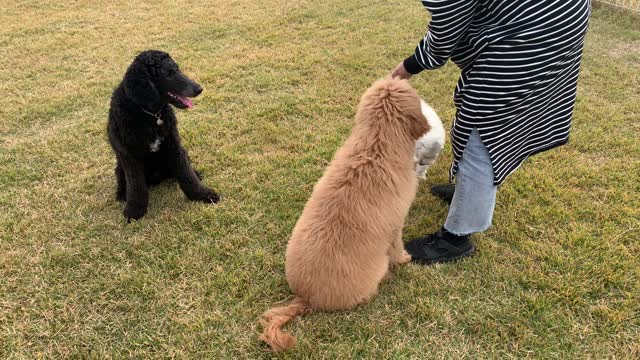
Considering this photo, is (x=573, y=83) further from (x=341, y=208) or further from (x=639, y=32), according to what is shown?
(x=639, y=32)

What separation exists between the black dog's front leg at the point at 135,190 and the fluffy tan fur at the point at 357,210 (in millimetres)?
1476

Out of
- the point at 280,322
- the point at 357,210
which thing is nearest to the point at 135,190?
the point at 280,322

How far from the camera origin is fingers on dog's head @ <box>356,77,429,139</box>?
223cm

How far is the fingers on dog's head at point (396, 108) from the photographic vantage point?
2.23m

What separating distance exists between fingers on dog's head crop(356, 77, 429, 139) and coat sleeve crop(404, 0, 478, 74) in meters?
0.21

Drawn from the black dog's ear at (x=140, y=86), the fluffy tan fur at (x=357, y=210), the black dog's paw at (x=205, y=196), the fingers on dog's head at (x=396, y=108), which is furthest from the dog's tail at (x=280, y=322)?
the black dog's ear at (x=140, y=86)

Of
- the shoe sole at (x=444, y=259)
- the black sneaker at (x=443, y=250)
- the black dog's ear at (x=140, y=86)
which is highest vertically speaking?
the black dog's ear at (x=140, y=86)

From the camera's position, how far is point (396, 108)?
223 centimetres

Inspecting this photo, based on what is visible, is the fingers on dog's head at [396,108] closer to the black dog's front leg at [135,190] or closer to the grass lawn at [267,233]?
the grass lawn at [267,233]

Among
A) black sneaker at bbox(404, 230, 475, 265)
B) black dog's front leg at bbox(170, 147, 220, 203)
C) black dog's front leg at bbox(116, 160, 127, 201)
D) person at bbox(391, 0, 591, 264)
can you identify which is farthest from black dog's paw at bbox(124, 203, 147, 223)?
person at bbox(391, 0, 591, 264)

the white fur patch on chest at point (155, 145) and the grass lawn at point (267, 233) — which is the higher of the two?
the white fur patch on chest at point (155, 145)

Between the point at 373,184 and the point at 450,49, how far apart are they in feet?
2.60

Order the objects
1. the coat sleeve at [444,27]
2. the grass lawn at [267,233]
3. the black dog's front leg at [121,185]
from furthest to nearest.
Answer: the black dog's front leg at [121,185] → the grass lawn at [267,233] → the coat sleeve at [444,27]

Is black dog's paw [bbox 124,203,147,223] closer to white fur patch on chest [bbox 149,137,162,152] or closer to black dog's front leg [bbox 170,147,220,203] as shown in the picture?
black dog's front leg [bbox 170,147,220,203]
